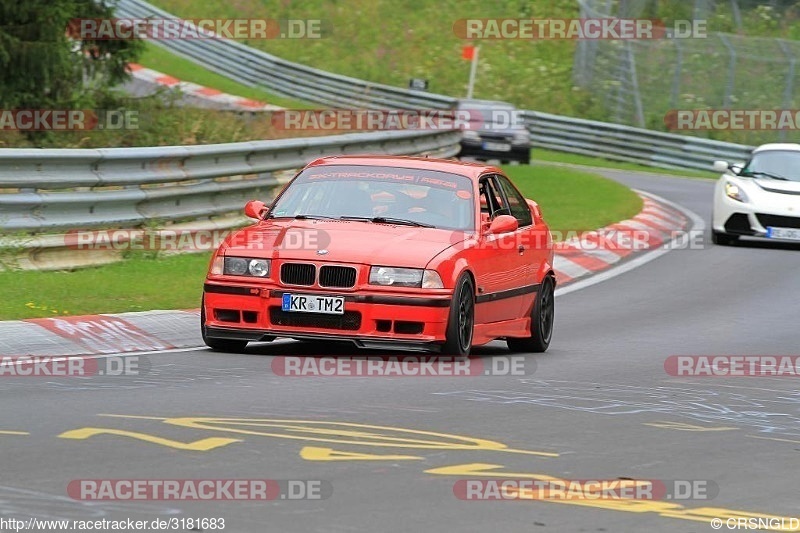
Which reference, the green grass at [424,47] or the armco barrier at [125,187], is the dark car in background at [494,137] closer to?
the green grass at [424,47]

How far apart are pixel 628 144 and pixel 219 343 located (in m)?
29.7

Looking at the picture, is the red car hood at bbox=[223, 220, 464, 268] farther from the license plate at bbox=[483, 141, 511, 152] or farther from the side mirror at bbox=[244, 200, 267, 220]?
the license plate at bbox=[483, 141, 511, 152]

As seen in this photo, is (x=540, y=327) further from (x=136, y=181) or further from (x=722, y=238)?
(x=722, y=238)

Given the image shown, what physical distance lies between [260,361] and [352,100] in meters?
31.7

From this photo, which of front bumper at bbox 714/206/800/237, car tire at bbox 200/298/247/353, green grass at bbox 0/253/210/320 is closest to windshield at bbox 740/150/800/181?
front bumper at bbox 714/206/800/237

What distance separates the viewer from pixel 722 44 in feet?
134

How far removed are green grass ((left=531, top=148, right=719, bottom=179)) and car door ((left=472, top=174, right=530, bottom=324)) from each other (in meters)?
24.7

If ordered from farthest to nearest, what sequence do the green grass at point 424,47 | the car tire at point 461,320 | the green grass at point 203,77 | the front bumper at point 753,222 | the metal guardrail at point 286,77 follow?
the green grass at point 424,47
the green grass at point 203,77
the metal guardrail at point 286,77
the front bumper at point 753,222
the car tire at point 461,320

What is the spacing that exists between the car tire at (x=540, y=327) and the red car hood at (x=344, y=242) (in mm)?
1328

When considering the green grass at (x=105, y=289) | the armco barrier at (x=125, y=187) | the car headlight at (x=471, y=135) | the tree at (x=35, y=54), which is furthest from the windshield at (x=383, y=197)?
the car headlight at (x=471, y=135)

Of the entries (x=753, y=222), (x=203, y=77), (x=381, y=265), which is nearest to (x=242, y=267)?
(x=381, y=265)

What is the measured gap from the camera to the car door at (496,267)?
11.2 meters

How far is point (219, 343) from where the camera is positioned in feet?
36.1

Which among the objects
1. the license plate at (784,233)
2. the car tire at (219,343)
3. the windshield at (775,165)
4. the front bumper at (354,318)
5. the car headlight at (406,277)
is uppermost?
the windshield at (775,165)
